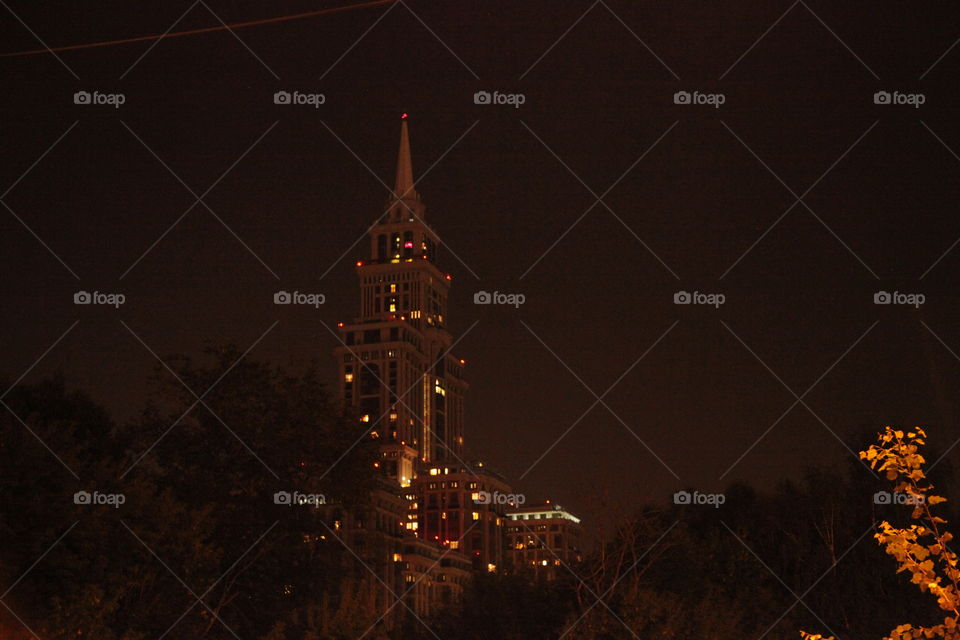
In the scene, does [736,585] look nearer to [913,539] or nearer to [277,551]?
[277,551]

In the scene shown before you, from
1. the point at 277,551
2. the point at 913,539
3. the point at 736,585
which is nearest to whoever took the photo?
the point at 913,539

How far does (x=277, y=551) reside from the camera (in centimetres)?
3744

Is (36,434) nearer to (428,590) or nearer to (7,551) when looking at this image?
(7,551)

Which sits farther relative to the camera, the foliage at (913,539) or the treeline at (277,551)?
the treeline at (277,551)

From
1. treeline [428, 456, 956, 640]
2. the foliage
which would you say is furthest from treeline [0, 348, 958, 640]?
the foliage

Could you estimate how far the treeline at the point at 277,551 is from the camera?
30.0 meters

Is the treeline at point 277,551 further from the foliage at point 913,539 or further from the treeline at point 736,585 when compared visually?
the foliage at point 913,539

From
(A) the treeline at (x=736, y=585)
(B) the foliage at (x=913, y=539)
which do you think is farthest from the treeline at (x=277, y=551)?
(B) the foliage at (x=913, y=539)

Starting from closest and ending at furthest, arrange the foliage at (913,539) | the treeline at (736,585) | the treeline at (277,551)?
the foliage at (913,539) < the treeline at (277,551) < the treeline at (736,585)

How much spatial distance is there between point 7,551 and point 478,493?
149 metres

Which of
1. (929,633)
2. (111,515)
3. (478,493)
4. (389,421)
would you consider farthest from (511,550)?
(929,633)

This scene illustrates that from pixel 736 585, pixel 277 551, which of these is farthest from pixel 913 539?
pixel 736 585

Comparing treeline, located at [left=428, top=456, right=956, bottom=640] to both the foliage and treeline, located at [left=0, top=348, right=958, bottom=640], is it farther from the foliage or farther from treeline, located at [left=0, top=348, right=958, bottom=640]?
the foliage

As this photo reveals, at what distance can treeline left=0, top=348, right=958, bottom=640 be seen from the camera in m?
30.0
